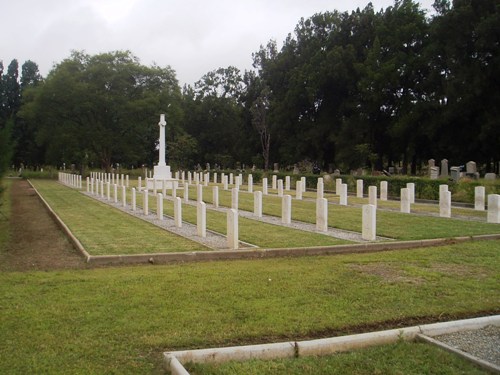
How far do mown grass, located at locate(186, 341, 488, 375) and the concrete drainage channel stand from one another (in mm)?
85

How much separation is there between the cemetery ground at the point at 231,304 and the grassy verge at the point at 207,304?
2 cm

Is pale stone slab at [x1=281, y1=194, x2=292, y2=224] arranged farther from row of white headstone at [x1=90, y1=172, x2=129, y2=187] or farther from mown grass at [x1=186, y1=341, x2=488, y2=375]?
row of white headstone at [x1=90, y1=172, x2=129, y2=187]

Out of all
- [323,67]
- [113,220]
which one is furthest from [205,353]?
[323,67]

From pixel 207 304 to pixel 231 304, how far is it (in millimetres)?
285

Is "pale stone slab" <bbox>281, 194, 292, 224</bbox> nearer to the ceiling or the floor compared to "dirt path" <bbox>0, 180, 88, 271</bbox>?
nearer to the ceiling

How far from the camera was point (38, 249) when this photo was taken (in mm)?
10508

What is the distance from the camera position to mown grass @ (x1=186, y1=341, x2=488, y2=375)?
3992mm

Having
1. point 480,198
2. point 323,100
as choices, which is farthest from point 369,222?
point 323,100

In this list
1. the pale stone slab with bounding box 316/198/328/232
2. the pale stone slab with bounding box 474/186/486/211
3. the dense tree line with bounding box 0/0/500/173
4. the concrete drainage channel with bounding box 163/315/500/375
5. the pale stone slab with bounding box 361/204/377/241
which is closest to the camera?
the concrete drainage channel with bounding box 163/315/500/375

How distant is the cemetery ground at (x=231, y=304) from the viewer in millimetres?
4266

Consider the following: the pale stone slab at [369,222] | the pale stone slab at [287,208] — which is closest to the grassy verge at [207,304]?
the pale stone slab at [369,222]

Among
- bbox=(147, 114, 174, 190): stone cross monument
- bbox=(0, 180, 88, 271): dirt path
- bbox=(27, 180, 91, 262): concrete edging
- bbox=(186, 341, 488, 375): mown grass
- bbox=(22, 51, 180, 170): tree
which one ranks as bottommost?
bbox=(0, 180, 88, 271): dirt path

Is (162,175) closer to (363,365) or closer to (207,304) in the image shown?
(207,304)

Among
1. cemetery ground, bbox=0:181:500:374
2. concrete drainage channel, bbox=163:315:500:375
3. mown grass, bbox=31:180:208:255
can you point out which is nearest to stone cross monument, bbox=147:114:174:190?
mown grass, bbox=31:180:208:255
